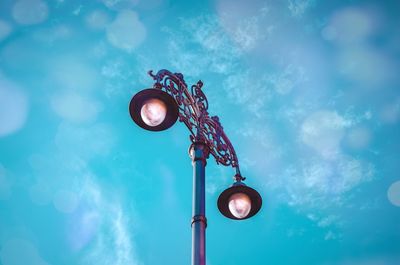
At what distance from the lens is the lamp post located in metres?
5.57

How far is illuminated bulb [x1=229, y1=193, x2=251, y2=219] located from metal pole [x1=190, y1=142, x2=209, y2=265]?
2.76ft

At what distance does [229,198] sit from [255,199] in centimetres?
41

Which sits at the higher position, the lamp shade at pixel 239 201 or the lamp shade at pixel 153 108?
the lamp shade at pixel 153 108

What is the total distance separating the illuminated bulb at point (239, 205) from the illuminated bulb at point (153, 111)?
1.67 m

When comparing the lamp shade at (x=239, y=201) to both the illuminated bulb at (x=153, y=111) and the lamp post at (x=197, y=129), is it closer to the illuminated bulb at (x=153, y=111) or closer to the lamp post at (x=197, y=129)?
the lamp post at (x=197, y=129)

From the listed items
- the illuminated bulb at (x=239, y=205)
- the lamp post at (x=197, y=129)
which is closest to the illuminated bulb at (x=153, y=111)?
the lamp post at (x=197, y=129)

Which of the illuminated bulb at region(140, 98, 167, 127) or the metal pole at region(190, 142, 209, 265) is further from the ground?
the illuminated bulb at region(140, 98, 167, 127)

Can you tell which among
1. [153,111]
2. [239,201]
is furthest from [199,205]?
[153,111]

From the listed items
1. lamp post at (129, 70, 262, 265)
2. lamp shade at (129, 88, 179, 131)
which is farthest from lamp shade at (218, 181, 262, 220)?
lamp shade at (129, 88, 179, 131)

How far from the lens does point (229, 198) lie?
20.5 ft

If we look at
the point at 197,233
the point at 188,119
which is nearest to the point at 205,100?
the point at 188,119

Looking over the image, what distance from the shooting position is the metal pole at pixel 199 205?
4.52m

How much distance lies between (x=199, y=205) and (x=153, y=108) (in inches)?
64.7

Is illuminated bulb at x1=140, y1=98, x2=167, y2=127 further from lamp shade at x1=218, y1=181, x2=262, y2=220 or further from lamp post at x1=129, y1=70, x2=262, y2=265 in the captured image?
lamp shade at x1=218, y1=181, x2=262, y2=220
